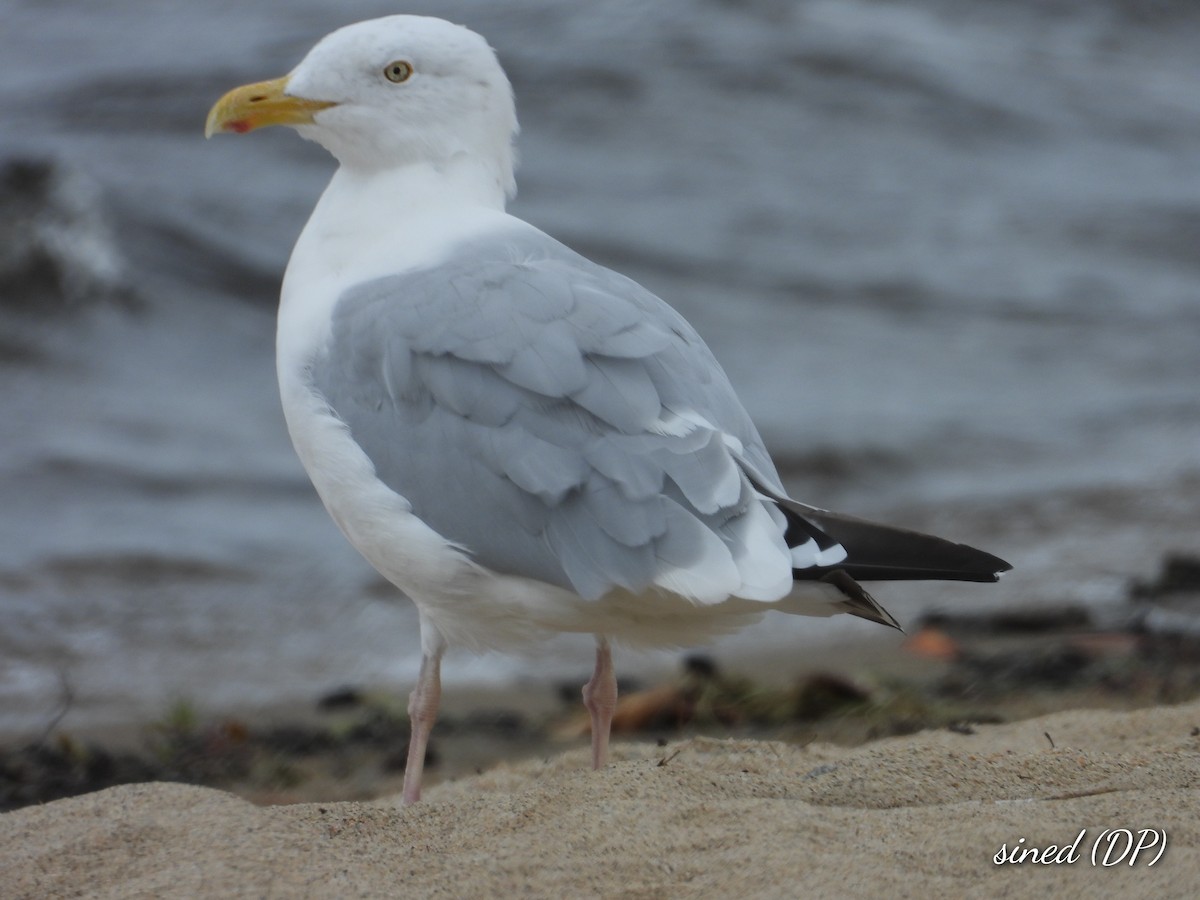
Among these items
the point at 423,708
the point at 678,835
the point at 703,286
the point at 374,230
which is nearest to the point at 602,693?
the point at 423,708

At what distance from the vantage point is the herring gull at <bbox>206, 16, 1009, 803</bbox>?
2.87 m

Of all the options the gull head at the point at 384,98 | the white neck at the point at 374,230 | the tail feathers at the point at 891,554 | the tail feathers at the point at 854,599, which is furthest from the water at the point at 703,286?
the tail feathers at the point at 891,554

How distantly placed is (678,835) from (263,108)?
2192 millimetres

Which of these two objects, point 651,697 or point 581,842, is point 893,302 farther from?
point 581,842

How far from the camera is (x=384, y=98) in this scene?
148 inches

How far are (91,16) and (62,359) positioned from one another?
5132mm

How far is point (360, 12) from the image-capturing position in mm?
12742

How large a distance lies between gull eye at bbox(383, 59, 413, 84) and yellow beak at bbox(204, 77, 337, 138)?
16 centimetres

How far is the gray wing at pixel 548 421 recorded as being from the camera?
2.91 meters

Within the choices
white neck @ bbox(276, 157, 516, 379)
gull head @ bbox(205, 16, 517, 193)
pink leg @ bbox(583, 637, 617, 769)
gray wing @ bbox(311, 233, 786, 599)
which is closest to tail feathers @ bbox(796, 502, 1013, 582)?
gray wing @ bbox(311, 233, 786, 599)

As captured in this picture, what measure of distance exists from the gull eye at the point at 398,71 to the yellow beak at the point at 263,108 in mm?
155

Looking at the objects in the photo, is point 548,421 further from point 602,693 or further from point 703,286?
point 703,286

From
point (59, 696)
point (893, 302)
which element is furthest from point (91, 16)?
point (59, 696)

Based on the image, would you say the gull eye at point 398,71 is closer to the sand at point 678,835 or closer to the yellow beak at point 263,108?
the yellow beak at point 263,108
